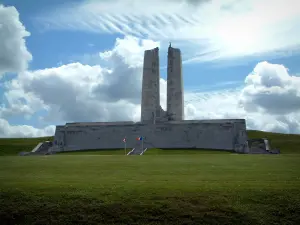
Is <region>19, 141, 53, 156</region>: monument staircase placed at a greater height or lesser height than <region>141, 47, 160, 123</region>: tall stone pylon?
lesser

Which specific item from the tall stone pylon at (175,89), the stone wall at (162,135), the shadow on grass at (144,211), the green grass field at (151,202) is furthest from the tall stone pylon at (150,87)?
the shadow on grass at (144,211)

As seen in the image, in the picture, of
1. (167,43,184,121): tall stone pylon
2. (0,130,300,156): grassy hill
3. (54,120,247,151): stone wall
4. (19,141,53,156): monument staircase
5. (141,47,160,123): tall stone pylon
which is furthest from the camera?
(141,47,160,123): tall stone pylon

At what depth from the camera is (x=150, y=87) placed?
58812 mm

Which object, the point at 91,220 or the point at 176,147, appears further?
the point at 176,147

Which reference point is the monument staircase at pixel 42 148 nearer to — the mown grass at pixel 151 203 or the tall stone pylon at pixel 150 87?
the tall stone pylon at pixel 150 87

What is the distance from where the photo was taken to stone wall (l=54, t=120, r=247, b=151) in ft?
174

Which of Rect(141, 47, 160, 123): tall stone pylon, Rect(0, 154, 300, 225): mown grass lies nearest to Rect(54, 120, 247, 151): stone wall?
Rect(141, 47, 160, 123): tall stone pylon

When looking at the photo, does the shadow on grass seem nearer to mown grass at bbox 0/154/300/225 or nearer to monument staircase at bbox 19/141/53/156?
mown grass at bbox 0/154/300/225

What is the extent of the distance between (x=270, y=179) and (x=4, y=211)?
10253 millimetres

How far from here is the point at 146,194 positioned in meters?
12.1

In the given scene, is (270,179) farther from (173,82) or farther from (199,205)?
(173,82)

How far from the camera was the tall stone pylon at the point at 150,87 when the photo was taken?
58656 mm

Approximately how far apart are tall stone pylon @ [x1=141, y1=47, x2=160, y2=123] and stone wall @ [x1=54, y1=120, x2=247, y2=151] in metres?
2.88

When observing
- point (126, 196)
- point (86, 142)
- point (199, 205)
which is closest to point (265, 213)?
point (199, 205)
